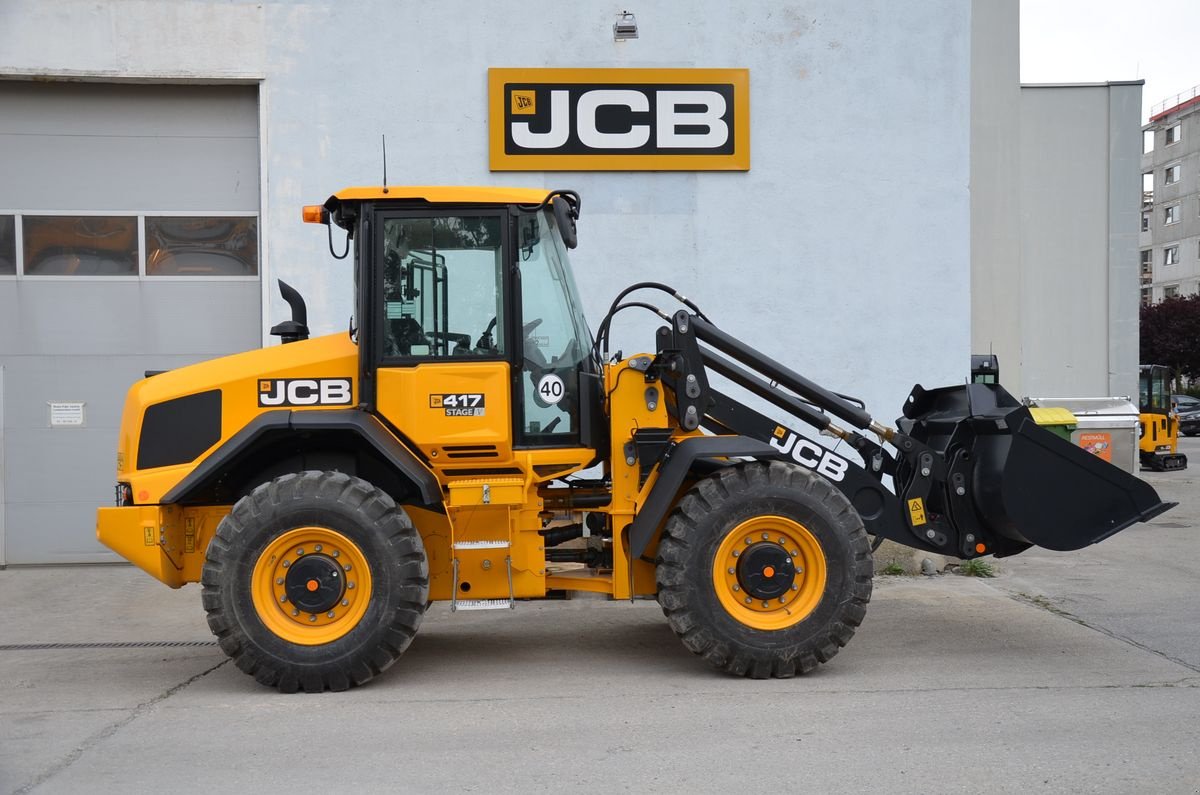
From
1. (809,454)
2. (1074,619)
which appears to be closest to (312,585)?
(809,454)

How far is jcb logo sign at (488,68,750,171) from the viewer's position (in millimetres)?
10492

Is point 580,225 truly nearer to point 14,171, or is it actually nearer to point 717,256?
point 717,256

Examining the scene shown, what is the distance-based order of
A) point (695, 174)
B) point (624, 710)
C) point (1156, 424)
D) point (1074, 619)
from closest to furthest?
point (624, 710) < point (1074, 619) < point (695, 174) < point (1156, 424)

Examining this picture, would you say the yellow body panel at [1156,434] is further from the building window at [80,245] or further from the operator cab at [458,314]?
the operator cab at [458,314]

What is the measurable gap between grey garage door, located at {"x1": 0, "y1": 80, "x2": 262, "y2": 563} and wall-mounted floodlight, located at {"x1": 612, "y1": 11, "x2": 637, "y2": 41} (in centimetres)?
340

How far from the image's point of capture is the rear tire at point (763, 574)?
6.55 meters

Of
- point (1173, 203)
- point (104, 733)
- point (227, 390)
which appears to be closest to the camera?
point (104, 733)

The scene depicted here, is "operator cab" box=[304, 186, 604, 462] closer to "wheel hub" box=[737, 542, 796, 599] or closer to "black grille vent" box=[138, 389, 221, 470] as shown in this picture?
"black grille vent" box=[138, 389, 221, 470]

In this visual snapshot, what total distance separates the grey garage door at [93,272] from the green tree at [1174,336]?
187 feet

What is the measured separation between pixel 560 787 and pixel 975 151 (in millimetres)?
17542

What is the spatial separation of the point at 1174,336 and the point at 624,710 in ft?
195

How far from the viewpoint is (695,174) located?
10.6 m

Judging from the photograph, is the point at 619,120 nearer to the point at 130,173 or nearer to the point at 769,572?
the point at 130,173

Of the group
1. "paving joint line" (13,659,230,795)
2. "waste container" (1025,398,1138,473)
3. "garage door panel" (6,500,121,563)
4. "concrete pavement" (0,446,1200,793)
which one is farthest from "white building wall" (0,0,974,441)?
"waste container" (1025,398,1138,473)
